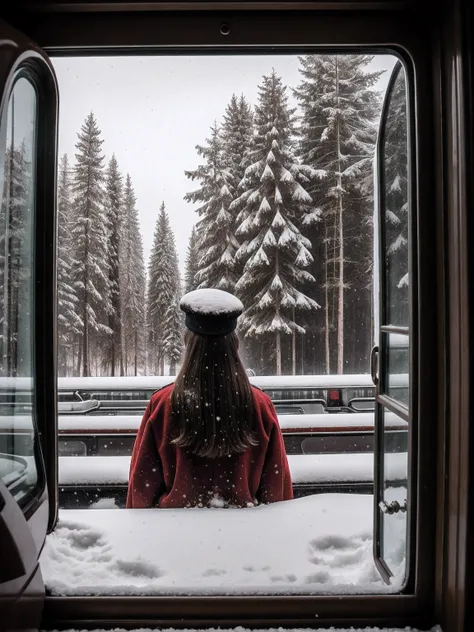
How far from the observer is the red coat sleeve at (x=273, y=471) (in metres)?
1.91

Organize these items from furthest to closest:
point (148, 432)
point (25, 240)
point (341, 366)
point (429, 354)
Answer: point (341, 366)
point (148, 432)
point (25, 240)
point (429, 354)

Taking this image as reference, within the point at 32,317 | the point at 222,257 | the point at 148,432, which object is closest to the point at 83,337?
the point at 222,257

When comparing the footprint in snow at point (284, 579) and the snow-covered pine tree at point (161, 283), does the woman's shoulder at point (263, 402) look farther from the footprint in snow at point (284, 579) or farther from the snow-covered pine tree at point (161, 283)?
the snow-covered pine tree at point (161, 283)

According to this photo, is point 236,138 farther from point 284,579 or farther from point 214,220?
point 284,579

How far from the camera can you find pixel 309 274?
23.4 ft

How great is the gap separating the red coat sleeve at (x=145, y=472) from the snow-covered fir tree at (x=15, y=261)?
2.07 feet

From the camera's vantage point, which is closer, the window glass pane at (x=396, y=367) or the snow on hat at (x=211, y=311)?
the window glass pane at (x=396, y=367)

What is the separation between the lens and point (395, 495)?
1.40 m

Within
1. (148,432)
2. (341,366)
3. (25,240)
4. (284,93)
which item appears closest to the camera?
(25,240)

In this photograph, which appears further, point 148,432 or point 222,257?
point 222,257

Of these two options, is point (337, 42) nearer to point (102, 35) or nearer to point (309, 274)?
point (102, 35)

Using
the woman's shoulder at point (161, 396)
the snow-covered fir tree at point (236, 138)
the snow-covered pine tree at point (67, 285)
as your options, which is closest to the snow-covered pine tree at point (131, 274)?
the snow-covered pine tree at point (67, 285)

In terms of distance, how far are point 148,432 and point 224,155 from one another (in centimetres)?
588

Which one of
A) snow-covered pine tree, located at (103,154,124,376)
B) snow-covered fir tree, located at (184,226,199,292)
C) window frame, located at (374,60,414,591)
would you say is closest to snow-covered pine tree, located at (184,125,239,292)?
snow-covered fir tree, located at (184,226,199,292)
